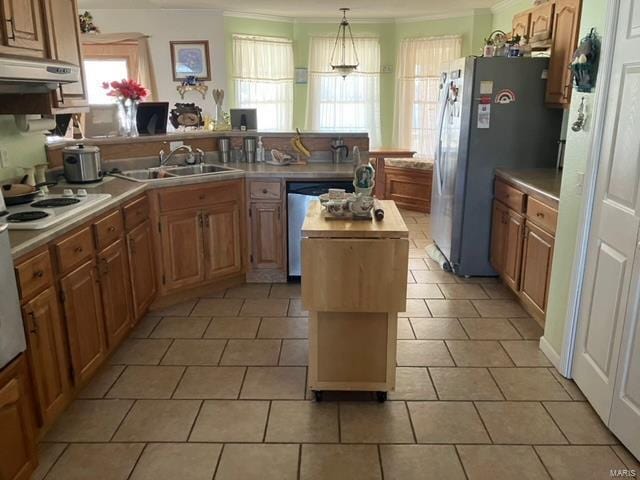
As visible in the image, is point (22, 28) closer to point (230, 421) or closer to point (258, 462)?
point (230, 421)

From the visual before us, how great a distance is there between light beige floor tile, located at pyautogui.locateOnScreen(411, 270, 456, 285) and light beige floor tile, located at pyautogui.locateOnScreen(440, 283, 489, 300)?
0.09m

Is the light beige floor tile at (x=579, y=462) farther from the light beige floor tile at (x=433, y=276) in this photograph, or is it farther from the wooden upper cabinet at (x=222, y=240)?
the wooden upper cabinet at (x=222, y=240)

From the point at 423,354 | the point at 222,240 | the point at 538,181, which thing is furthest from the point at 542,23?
the point at 222,240

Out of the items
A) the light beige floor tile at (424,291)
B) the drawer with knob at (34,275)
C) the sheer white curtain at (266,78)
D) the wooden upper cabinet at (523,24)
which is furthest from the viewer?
the sheer white curtain at (266,78)

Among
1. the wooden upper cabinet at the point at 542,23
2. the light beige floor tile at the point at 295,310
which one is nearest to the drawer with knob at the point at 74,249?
the light beige floor tile at the point at 295,310

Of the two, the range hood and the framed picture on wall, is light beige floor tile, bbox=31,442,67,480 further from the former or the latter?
the framed picture on wall

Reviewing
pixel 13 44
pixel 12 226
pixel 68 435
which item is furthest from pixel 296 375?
pixel 13 44

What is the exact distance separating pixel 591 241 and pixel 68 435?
2586 mm

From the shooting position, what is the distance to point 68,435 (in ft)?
7.52

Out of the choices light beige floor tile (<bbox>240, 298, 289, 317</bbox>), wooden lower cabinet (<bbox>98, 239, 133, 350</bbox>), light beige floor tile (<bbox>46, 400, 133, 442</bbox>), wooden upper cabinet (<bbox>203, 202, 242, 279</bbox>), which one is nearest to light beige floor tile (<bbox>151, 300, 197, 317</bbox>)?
wooden upper cabinet (<bbox>203, 202, 242, 279</bbox>)

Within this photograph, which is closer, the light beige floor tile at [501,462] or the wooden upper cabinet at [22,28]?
the light beige floor tile at [501,462]

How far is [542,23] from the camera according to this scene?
3.97 metres

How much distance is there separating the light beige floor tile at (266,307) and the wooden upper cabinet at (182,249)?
43 centimetres

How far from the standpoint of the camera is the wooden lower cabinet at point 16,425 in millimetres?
1770
